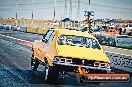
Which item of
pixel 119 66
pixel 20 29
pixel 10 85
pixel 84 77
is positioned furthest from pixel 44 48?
pixel 20 29

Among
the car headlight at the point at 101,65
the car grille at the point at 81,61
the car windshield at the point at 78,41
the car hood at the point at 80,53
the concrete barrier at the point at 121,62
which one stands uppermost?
the car windshield at the point at 78,41

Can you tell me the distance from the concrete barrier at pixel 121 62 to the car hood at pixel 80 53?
423 centimetres

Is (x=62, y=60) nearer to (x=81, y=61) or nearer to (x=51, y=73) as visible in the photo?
(x=81, y=61)

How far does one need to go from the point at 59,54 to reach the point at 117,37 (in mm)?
20729

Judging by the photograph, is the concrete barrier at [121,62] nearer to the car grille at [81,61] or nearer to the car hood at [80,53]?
the car hood at [80,53]

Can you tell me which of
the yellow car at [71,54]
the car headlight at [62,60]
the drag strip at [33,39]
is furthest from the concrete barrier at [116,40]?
the car headlight at [62,60]

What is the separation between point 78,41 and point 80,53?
131cm

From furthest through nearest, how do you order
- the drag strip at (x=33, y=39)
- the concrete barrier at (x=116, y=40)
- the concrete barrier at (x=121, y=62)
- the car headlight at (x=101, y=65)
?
the concrete barrier at (x=116, y=40)
the drag strip at (x=33, y=39)
the concrete barrier at (x=121, y=62)
the car headlight at (x=101, y=65)

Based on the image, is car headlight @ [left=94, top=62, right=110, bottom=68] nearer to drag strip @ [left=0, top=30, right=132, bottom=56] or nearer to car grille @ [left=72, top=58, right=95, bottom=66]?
car grille @ [left=72, top=58, right=95, bottom=66]

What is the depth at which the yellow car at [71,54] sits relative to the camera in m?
7.98

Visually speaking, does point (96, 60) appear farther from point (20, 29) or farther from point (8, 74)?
point (20, 29)

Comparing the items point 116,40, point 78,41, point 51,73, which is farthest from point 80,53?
point 116,40

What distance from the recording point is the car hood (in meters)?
8.04

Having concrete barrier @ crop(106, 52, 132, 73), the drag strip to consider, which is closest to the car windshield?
concrete barrier @ crop(106, 52, 132, 73)
